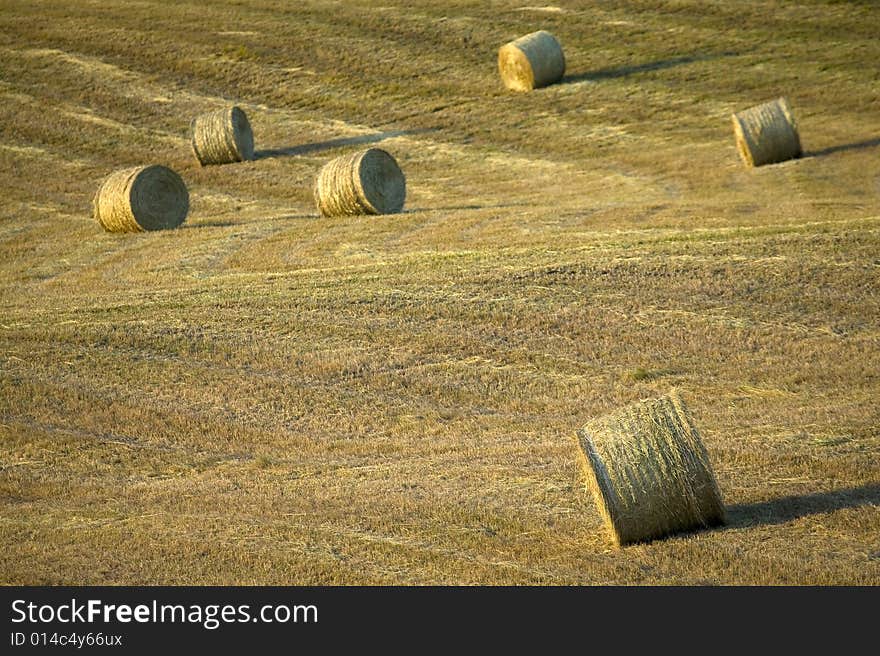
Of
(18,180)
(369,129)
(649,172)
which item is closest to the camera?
(649,172)

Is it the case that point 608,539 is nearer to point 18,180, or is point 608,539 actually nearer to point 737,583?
point 737,583

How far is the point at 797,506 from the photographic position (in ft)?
35.5

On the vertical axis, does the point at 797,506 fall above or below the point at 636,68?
below

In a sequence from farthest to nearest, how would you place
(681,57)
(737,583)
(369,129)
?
(681,57)
(369,129)
(737,583)

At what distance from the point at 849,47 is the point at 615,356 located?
86.4ft

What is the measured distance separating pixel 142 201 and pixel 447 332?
452 inches

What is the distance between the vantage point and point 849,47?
38.7 meters

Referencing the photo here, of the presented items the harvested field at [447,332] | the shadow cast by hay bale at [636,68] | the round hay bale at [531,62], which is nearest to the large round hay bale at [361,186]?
the harvested field at [447,332]

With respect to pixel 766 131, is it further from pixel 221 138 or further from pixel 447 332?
pixel 221 138

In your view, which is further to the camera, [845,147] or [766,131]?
[845,147]

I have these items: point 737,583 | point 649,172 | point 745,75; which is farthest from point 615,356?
point 745,75

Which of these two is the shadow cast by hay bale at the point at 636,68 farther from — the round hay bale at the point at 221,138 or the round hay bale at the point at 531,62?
the round hay bale at the point at 221,138

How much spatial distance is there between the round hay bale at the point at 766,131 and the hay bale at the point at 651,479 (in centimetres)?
1882

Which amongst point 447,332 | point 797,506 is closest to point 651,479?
point 797,506
